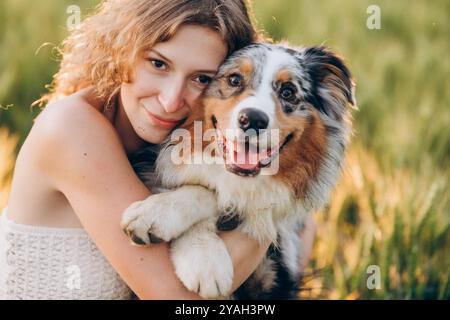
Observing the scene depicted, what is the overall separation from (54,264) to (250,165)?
0.92 meters

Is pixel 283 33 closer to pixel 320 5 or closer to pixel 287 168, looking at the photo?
pixel 320 5

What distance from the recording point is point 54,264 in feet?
8.22

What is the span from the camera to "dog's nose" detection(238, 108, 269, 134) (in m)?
2.31

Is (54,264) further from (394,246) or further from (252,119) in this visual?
(394,246)

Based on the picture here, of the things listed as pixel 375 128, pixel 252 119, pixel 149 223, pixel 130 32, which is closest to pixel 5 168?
pixel 130 32

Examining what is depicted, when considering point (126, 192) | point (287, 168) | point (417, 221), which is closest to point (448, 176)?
point (417, 221)

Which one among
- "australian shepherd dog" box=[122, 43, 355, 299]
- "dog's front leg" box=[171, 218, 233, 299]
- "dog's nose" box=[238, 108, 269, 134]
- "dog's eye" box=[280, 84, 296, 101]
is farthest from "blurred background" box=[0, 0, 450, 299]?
"dog's nose" box=[238, 108, 269, 134]

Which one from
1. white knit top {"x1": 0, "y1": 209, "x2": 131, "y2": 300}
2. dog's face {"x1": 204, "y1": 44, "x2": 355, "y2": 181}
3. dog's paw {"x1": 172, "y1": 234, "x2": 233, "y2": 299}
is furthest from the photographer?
white knit top {"x1": 0, "y1": 209, "x2": 131, "y2": 300}

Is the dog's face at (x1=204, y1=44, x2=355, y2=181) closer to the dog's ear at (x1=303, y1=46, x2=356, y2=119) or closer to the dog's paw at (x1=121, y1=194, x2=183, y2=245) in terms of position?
Answer: the dog's ear at (x1=303, y1=46, x2=356, y2=119)

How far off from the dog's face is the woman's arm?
441mm

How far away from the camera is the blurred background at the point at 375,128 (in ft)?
11.4

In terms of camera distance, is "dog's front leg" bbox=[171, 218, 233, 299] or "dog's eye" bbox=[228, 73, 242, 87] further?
"dog's eye" bbox=[228, 73, 242, 87]

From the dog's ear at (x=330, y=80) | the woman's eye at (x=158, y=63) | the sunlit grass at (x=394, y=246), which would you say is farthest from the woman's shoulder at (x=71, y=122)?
the sunlit grass at (x=394, y=246)
